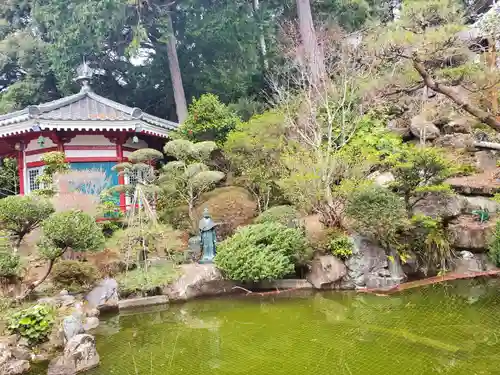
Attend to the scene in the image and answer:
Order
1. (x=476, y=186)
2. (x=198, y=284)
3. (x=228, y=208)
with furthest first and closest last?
(x=228, y=208) < (x=476, y=186) < (x=198, y=284)

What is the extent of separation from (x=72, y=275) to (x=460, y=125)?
34.0ft

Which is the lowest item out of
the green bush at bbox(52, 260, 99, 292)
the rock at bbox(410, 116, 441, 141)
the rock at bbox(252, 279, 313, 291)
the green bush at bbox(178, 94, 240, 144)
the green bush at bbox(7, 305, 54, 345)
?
the rock at bbox(252, 279, 313, 291)

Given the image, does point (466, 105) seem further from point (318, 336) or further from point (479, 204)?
point (479, 204)

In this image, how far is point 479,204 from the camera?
8.33 meters

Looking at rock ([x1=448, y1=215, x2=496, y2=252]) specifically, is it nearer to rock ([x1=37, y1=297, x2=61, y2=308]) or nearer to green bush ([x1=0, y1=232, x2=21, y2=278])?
rock ([x1=37, y1=297, x2=61, y2=308])

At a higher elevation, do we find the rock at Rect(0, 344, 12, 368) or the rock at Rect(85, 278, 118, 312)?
the rock at Rect(85, 278, 118, 312)

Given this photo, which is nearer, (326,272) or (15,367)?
(15,367)

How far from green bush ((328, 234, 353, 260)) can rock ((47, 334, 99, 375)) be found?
14.4ft

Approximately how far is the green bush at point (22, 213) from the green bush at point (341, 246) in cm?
481

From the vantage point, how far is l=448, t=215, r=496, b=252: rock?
25.0 ft

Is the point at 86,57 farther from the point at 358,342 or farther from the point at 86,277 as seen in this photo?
the point at 358,342

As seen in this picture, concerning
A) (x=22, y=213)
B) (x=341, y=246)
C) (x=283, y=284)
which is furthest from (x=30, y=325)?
(x=341, y=246)

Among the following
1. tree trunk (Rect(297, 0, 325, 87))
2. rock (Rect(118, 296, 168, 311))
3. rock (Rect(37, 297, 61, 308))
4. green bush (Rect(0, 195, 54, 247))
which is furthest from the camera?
tree trunk (Rect(297, 0, 325, 87))

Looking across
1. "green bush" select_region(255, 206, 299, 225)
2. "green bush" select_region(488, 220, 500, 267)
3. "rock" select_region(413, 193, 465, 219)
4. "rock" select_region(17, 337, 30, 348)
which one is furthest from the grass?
"green bush" select_region(488, 220, 500, 267)
